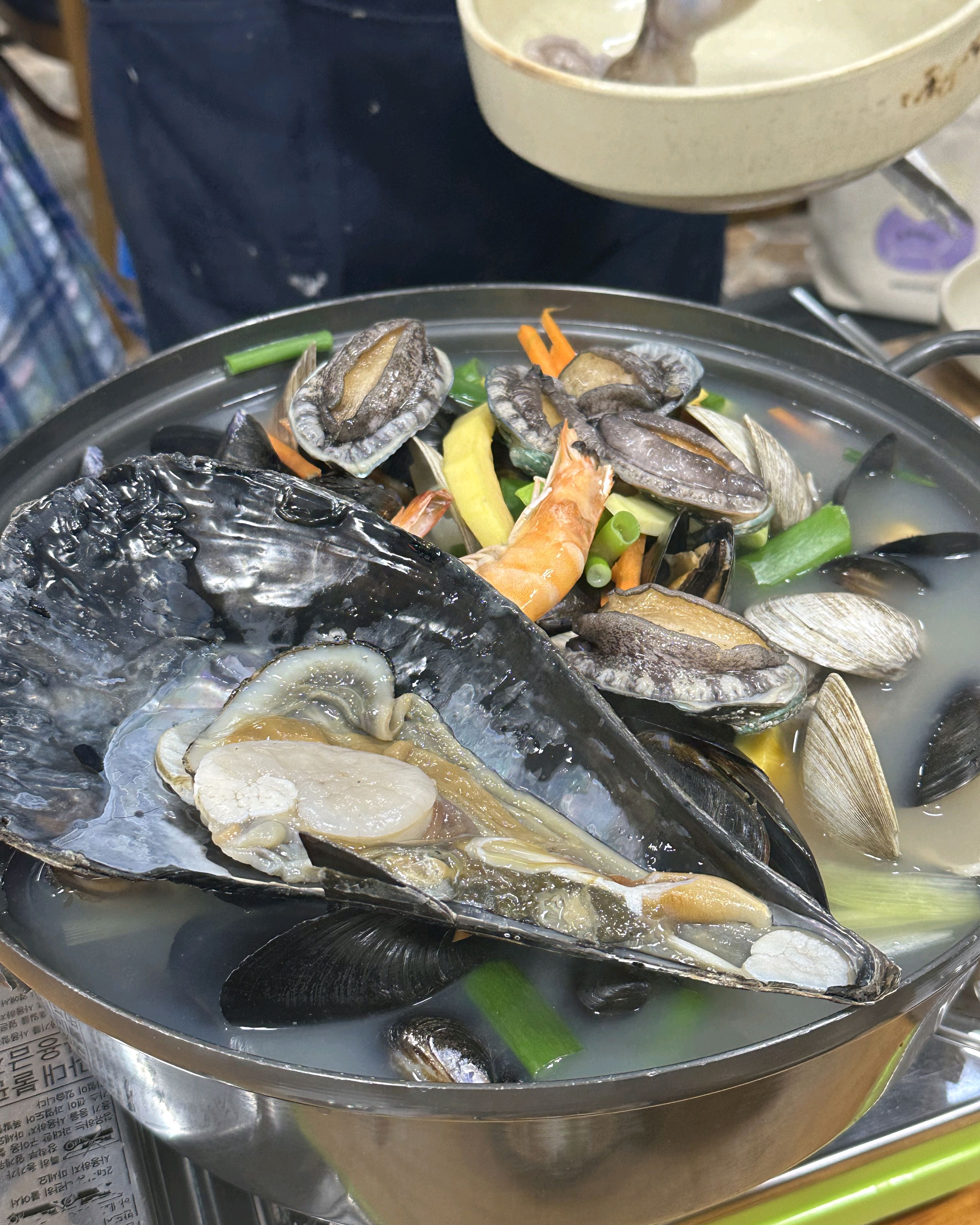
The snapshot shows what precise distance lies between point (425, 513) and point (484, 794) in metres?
0.31

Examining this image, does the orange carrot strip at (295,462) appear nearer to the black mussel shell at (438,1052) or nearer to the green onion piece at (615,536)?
the green onion piece at (615,536)

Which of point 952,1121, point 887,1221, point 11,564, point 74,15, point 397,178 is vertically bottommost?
point 887,1221

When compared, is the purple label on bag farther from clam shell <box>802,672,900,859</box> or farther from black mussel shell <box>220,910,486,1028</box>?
black mussel shell <box>220,910,486,1028</box>

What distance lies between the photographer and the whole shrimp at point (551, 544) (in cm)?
87

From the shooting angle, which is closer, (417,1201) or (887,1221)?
(417,1201)

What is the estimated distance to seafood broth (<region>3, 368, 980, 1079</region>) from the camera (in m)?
0.70

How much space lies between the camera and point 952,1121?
839mm

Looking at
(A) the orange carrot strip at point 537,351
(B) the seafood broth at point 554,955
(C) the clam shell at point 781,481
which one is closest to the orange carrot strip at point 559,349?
(A) the orange carrot strip at point 537,351

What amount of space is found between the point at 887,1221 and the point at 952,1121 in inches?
5.2

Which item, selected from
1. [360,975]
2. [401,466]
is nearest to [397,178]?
[401,466]

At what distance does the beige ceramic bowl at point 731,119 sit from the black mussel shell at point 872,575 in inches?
15.4

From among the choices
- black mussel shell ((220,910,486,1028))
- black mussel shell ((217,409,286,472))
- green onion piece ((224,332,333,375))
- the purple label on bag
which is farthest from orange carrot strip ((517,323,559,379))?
the purple label on bag

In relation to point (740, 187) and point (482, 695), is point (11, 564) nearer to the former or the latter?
point (482, 695)

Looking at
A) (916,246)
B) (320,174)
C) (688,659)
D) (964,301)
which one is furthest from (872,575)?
(916,246)
